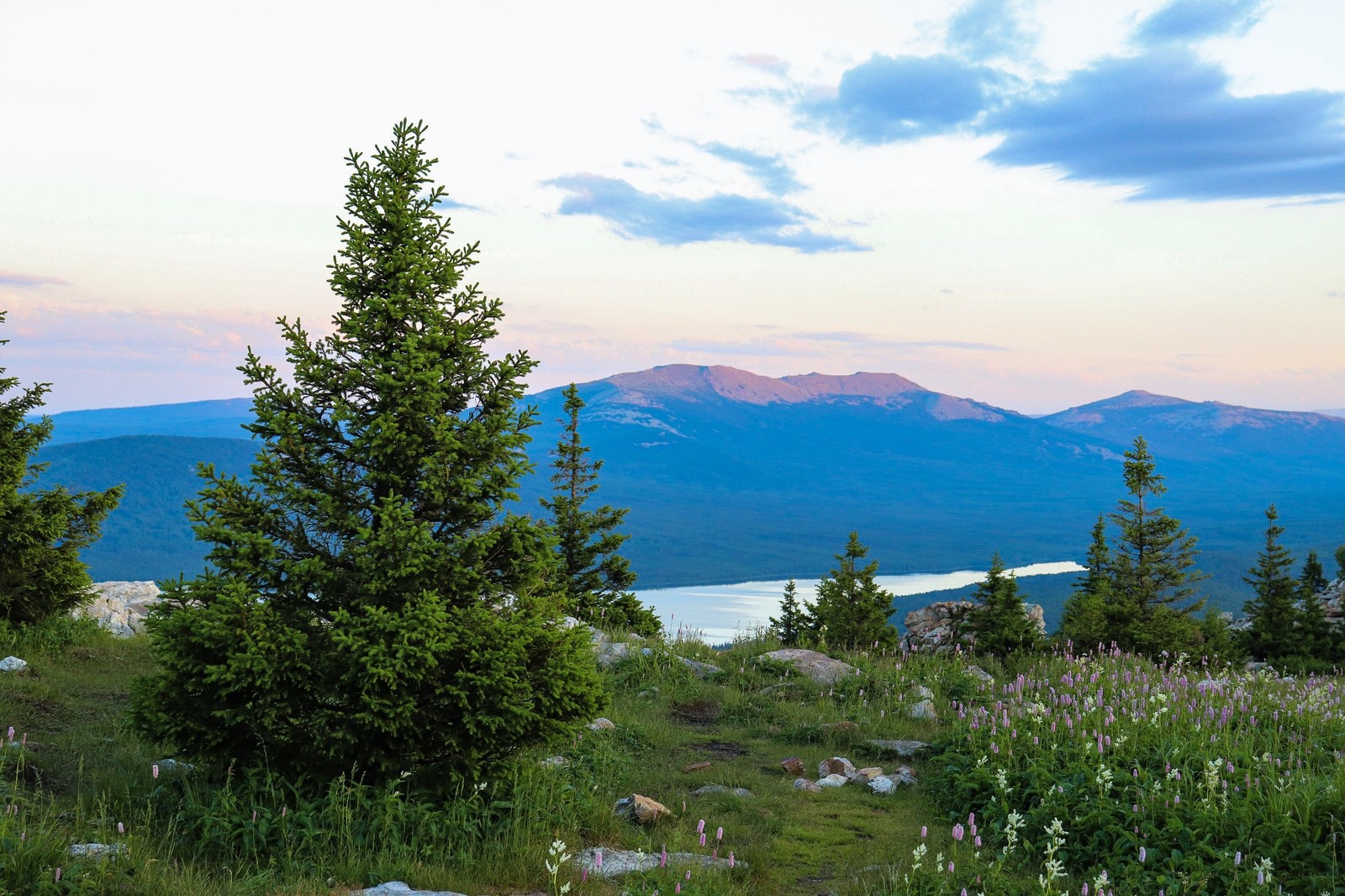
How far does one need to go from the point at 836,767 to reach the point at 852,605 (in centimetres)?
2114

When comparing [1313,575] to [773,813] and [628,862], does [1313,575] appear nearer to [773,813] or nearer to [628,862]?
[773,813]

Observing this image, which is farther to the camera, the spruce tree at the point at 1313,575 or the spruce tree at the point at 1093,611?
the spruce tree at the point at 1313,575

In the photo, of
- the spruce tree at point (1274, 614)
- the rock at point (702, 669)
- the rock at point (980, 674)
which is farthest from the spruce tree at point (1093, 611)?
the rock at point (702, 669)

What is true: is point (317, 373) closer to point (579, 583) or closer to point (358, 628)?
point (358, 628)

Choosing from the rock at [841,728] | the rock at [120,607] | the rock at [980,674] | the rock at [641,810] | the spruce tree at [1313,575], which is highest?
the rock at [120,607]

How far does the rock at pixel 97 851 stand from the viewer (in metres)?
5.94

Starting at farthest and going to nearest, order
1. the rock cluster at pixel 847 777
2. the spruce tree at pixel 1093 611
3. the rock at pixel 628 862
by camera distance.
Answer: the spruce tree at pixel 1093 611
the rock cluster at pixel 847 777
the rock at pixel 628 862

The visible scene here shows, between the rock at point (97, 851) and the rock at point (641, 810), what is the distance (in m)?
3.99

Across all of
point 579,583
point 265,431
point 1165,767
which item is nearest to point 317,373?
point 265,431

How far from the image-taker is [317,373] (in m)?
8.09

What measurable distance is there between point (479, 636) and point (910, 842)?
170 inches

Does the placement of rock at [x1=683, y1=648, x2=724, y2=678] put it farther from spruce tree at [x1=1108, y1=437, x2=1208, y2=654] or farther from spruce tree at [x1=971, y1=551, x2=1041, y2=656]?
spruce tree at [x1=1108, y1=437, x2=1208, y2=654]

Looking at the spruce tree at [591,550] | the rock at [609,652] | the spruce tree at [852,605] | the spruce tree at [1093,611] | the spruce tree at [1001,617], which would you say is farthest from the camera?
the spruce tree at [852,605]

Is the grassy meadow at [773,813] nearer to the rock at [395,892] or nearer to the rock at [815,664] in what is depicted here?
the rock at [395,892]
